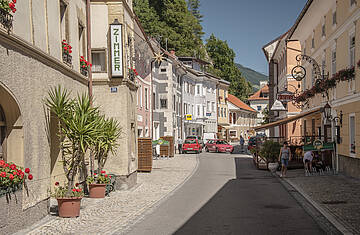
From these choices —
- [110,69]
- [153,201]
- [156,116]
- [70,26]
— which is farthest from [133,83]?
[156,116]

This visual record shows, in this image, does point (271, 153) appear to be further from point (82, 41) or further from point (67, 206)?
point (67, 206)

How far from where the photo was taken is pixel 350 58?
67.7ft

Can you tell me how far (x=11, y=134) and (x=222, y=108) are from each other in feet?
236

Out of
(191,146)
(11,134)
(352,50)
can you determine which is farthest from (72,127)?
(191,146)

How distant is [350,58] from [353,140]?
11.9 ft

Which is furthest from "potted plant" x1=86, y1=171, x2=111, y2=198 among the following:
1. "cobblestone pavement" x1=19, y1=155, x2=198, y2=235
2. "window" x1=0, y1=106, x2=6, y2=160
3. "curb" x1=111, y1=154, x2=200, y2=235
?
"window" x1=0, y1=106, x2=6, y2=160

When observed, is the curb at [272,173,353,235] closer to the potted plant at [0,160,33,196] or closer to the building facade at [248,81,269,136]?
the potted plant at [0,160,33,196]

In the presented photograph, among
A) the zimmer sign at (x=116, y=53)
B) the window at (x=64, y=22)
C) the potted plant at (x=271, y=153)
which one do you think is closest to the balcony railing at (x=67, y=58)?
the window at (x=64, y=22)

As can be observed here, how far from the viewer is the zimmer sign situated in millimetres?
17359

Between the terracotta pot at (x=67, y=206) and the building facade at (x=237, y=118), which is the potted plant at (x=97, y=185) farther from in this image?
the building facade at (x=237, y=118)

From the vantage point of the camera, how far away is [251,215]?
12.0m

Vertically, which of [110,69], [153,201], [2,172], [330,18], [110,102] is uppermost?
[330,18]

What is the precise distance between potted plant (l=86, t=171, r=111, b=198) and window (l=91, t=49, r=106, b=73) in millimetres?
4512

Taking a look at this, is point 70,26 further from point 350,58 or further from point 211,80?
point 211,80
